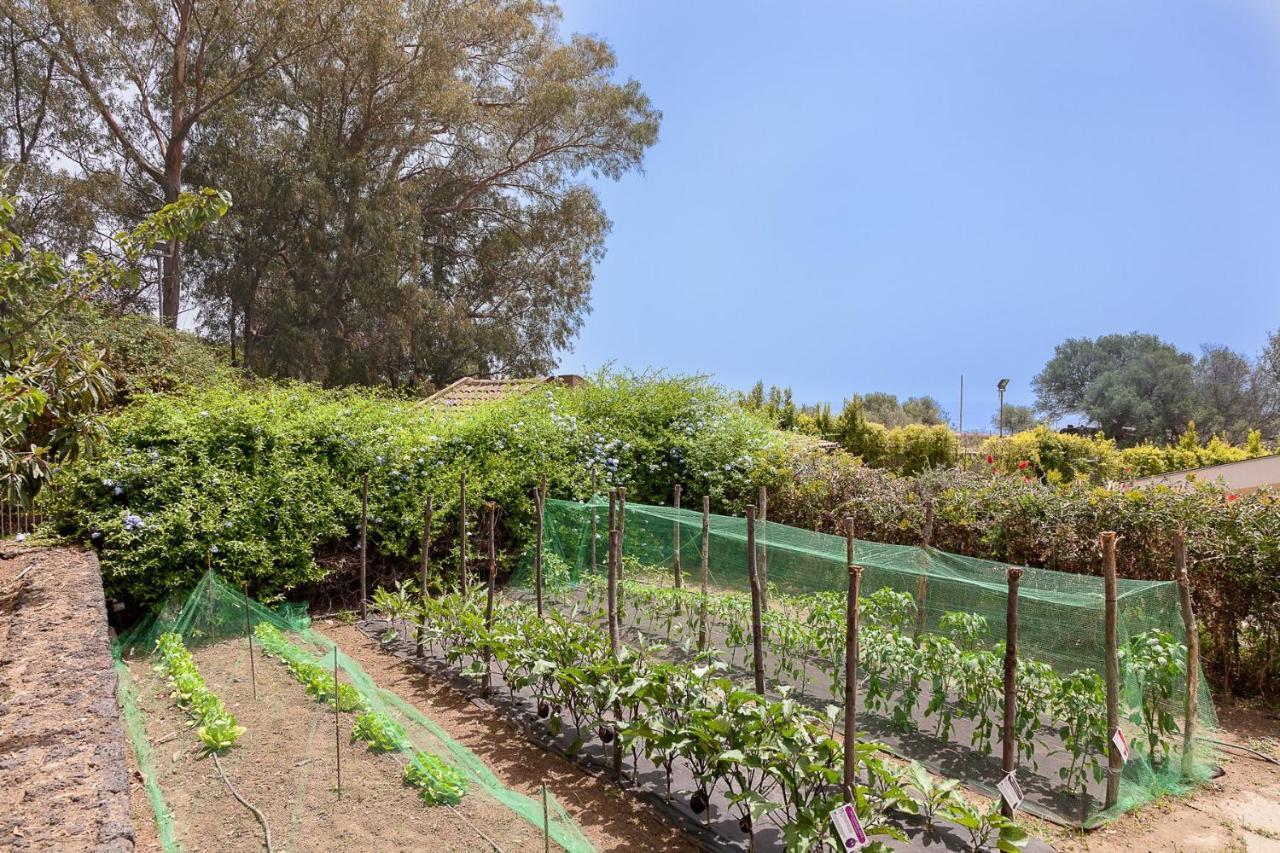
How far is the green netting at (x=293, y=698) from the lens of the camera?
3.65 meters

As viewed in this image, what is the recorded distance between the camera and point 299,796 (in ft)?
12.7

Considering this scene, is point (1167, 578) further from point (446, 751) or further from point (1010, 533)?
point (446, 751)

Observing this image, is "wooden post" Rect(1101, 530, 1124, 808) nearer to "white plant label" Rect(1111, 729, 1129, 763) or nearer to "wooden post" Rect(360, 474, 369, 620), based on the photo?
"white plant label" Rect(1111, 729, 1129, 763)

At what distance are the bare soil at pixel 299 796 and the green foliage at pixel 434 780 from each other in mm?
42

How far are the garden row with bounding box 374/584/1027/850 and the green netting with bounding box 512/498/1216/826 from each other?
1.98ft

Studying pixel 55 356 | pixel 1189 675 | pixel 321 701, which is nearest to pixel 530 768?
pixel 321 701

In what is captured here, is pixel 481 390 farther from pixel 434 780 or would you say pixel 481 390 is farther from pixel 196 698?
pixel 434 780

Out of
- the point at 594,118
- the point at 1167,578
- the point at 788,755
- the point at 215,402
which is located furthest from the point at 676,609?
the point at 594,118

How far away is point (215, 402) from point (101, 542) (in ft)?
5.34

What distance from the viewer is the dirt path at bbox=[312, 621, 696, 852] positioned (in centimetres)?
362

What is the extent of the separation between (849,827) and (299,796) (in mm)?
2767

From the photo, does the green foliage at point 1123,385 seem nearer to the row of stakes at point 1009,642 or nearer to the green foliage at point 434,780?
the row of stakes at point 1009,642

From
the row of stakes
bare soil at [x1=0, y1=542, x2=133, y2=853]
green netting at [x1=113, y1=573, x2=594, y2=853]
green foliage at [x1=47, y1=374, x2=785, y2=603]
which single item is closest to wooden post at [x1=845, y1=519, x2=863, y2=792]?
the row of stakes

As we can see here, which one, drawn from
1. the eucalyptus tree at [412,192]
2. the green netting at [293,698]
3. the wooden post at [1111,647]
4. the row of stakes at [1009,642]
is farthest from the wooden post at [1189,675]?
the eucalyptus tree at [412,192]
